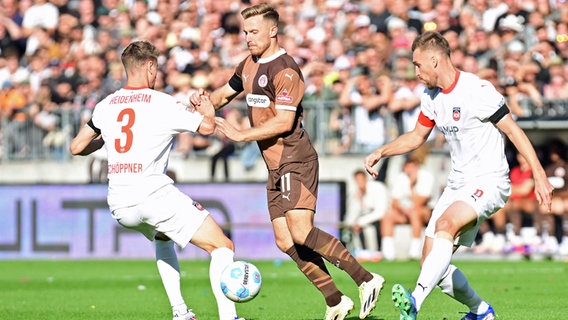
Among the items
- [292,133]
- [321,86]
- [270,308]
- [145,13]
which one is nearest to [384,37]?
[321,86]

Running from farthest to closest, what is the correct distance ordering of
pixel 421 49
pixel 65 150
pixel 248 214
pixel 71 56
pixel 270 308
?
pixel 71 56
pixel 65 150
pixel 248 214
pixel 270 308
pixel 421 49

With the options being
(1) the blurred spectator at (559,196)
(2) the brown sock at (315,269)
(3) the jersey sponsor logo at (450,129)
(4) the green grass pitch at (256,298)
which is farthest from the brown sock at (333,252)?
(1) the blurred spectator at (559,196)

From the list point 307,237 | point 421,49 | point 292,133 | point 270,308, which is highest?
point 421,49

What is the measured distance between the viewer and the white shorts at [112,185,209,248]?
9.16 meters

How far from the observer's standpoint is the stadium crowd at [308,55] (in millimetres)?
20297

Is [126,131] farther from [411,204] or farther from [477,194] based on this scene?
[411,204]

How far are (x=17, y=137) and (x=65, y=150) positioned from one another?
102cm

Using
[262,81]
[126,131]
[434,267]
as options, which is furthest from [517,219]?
[126,131]

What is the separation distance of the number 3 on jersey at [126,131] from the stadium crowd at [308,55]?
11259mm

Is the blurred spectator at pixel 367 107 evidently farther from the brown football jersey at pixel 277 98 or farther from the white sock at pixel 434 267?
the white sock at pixel 434 267

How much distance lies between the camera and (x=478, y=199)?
8.89 meters

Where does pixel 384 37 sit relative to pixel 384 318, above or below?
above

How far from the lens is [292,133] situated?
9.92 m

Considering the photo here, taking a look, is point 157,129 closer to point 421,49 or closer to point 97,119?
point 97,119
